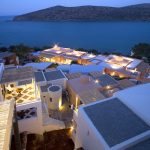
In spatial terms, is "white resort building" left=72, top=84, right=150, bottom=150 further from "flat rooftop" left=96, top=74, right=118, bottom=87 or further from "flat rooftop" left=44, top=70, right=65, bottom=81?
"flat rooftop" left=44, top=70, right=65, bottom=81

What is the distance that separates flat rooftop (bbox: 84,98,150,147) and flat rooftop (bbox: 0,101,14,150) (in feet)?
14.0

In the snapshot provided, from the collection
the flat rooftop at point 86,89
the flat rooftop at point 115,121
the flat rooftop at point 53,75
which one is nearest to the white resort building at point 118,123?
the flat rooftop at point 115,121

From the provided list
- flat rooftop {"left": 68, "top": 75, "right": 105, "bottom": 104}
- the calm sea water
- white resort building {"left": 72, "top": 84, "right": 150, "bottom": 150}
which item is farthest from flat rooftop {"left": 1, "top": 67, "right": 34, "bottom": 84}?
the calm sea water

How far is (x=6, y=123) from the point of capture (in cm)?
617

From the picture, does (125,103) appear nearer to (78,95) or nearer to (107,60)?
(78,95)

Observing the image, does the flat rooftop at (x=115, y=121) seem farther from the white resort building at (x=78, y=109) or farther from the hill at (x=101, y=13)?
the hill at (x=101, y=13)

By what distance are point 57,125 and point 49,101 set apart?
3.44m

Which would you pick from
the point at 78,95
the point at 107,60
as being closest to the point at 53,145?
the point at 78,95

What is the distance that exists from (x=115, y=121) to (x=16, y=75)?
754cm

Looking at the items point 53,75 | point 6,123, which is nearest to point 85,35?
point 53,75

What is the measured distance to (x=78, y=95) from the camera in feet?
50.6

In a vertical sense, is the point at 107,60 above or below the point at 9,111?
below

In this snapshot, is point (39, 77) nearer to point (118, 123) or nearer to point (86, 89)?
point (86, 89)

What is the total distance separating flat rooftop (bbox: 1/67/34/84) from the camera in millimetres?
12734
